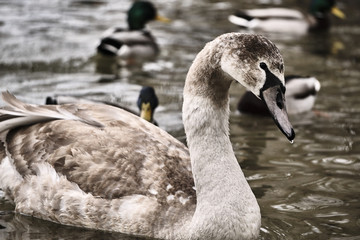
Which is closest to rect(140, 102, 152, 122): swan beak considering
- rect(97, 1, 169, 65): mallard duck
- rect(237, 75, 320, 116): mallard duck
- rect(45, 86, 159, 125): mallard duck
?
rect(45, 86, 159, 125): mallard duck

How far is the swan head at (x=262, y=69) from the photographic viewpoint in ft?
18.3

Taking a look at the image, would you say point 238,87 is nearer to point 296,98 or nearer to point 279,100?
point 296,98

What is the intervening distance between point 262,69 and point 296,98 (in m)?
5.94

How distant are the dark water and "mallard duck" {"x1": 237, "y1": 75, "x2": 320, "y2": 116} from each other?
0.53ft

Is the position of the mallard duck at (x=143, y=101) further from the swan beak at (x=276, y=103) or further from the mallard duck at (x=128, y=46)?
the mallard duck at (x=128, y=46)

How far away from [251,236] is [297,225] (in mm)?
1051

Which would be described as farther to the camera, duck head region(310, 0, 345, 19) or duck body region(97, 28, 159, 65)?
duck head region(310, 0, 345, 19)

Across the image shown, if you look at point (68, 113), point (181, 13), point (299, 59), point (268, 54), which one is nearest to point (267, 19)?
point (181, 13)

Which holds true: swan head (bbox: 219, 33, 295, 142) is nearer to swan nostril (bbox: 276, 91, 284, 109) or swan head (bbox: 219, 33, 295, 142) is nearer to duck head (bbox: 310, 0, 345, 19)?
swan nostril (bbox: 276, 91, 284, 109)

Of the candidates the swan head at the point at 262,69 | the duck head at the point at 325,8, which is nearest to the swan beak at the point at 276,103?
the swan head at the point at 262,69

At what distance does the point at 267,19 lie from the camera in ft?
57.8

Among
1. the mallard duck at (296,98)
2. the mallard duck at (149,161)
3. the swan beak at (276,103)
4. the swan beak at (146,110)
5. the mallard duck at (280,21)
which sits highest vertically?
the swan beak at (276,103)

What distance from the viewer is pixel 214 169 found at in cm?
616

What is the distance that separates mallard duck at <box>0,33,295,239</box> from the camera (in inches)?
227
